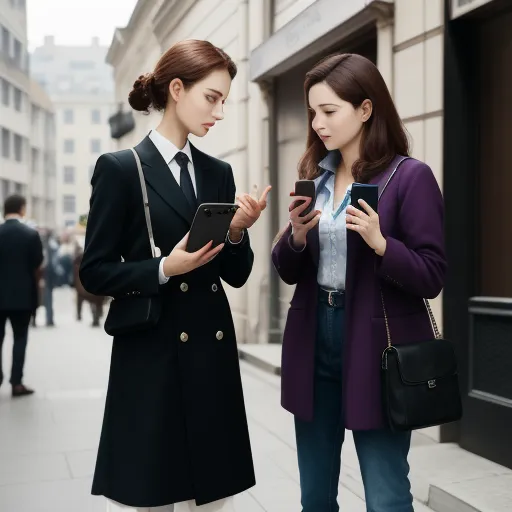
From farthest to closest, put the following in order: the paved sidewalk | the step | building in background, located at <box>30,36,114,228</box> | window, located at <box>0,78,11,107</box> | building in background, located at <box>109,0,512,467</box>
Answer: building in background, located at <box>30,36,114,228</box> < window, located at <box>0,78,11,107</box> < building in background, located at <box>109,0,512,467</box> < the paved sidewalk < the step

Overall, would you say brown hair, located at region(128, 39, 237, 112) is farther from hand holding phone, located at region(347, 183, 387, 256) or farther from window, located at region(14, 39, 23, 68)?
window, located at region(14, 39, 23, 68)

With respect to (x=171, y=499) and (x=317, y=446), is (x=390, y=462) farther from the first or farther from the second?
(x=171, y=499)

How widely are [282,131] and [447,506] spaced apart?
577cm

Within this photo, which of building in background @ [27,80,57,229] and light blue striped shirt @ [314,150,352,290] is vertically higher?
building in background @ [27,80,57,229]

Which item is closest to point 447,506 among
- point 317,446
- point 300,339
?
point 317,446

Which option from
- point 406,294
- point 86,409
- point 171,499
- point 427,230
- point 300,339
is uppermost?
point 427,230

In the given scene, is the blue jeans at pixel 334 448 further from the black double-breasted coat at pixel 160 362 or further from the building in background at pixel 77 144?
the building in background at pixel 77 144

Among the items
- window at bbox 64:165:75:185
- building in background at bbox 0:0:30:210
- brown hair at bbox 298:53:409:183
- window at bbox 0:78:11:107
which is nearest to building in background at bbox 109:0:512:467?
brown hair at bbox 298:53:409:183

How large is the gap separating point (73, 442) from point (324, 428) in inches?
131

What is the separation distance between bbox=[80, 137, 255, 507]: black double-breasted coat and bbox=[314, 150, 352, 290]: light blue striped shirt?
10.3 inches

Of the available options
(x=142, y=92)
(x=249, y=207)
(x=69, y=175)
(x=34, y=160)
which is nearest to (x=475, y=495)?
(x=249, y=207)

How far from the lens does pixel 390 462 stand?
2.20 m

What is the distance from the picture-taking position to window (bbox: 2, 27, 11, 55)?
37.8 m

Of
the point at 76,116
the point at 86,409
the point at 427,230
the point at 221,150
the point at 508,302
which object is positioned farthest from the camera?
the point at 76,116
